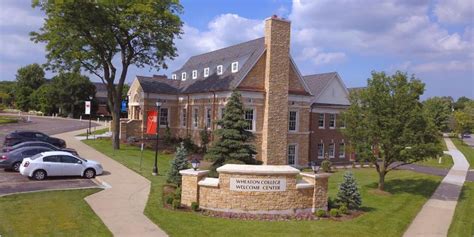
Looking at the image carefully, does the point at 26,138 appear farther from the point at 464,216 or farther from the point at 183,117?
the point at 464,216

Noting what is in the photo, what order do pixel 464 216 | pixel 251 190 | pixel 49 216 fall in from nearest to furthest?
pixel 49 216
pixel 251 190
pixel 464 216

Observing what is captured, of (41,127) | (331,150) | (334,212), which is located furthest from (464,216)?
(41,127)

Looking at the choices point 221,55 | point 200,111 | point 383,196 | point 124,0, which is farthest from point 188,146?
point 383,196

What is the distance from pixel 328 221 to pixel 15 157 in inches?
758

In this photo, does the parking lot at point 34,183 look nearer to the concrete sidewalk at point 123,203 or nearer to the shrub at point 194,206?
the concrete sidewalk at point 123,203

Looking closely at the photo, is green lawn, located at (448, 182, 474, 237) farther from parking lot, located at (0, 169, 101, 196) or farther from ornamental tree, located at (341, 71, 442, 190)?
parking lot, located at (0, 169, 101, 196)

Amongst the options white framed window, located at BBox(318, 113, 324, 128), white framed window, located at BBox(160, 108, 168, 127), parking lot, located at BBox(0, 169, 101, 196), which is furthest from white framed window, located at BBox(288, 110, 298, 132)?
parking lot, located at BBox(0, 169, 101, 196)

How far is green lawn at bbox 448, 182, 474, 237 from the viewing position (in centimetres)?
1889

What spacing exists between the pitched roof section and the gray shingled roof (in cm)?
823

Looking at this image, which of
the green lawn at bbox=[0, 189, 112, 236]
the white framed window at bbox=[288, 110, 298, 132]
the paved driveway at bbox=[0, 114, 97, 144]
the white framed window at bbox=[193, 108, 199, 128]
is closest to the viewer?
the green lawn at bbox=[0, 189, 112, 236]

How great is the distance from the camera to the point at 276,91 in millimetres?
37969

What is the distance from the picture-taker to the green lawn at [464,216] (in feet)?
62.0

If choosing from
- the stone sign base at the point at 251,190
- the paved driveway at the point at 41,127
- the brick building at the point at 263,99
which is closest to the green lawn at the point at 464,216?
the stone sign base at the point at 251,190

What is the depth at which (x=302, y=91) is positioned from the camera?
40531mm
